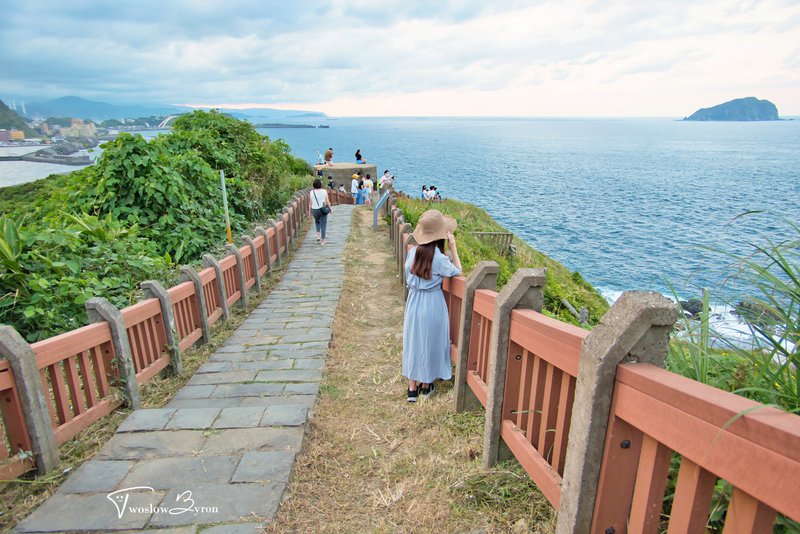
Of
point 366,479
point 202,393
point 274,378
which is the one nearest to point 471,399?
point 366,479

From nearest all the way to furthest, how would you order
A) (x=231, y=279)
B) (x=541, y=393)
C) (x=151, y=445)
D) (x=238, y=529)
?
1. (x=238, y=529)
2. (x=541, y=393)
3. (x=151, y=445)
4. (x=231, y=279)

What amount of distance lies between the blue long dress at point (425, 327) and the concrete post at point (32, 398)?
270 cm

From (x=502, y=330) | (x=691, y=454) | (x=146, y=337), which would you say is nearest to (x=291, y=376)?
(x=146, y=337)

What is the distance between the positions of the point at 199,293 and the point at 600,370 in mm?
5029

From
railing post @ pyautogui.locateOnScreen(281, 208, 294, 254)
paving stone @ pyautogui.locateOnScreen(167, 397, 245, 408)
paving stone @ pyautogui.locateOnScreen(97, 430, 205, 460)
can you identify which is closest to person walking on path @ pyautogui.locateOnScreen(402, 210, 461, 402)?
paving stone @ pyautogui.locateOnScreen(167, 397, 245, 408)

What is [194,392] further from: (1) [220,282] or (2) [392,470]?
(2) [392,470]

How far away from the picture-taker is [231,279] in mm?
7324

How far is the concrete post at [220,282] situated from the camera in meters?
6.44

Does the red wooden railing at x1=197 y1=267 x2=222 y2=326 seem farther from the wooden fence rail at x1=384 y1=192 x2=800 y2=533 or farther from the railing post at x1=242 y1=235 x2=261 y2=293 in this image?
the wooden fence rail at x1=384 y1=192 x2=800 y2=533

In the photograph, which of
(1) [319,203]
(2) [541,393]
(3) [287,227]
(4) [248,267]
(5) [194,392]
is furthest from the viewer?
(1) [319,203]

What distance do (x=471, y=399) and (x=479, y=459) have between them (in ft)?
2.40

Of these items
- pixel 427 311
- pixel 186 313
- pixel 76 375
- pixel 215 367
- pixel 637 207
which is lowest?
pixel 637 207

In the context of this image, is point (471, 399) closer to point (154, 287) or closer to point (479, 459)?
point (479, 459)

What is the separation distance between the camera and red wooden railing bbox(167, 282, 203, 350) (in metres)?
5.29
